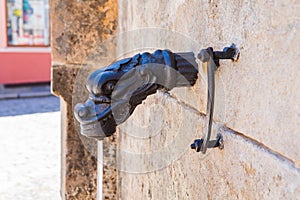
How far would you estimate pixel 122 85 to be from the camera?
93cm

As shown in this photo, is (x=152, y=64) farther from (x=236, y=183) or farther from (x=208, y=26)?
(x=236, y=183)

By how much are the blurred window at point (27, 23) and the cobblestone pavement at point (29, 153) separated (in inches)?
111

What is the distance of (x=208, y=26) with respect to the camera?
3.39ft

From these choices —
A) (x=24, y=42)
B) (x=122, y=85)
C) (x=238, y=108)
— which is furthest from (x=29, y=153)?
(x=24, y=42)

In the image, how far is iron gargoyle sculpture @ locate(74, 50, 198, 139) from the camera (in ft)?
2.96

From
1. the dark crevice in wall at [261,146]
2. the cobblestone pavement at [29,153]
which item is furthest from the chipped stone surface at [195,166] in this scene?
the cobblestone pavement at [29,153]

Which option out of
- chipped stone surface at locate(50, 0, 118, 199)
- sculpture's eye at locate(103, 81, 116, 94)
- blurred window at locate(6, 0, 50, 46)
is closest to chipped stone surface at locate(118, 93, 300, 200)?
sculpture's eye at locate(103, 81, 116, 94)

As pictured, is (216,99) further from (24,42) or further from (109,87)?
(24,42)

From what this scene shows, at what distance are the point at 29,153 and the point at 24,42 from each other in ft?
21.6

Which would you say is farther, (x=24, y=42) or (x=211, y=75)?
(x=24, y=42)

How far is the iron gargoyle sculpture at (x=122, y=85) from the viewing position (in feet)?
2.96

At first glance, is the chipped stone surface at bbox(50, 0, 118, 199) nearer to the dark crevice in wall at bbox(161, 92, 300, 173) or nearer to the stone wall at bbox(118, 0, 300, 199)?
the stone wall at bbox(118, 0, 300, 199)

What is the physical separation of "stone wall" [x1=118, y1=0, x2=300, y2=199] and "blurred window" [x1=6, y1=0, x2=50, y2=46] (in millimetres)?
9978

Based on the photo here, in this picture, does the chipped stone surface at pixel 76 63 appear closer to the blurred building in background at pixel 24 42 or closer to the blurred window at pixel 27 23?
the blurred building in background at pixel 24 42
